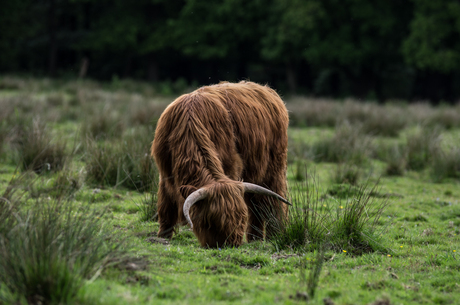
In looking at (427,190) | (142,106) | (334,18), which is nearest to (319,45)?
(334,18)

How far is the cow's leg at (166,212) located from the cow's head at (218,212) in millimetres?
479

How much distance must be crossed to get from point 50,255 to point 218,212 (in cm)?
137

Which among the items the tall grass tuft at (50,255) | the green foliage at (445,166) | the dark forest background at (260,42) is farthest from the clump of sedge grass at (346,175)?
the dark forest background at (260,42)

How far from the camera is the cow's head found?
3.71 metres

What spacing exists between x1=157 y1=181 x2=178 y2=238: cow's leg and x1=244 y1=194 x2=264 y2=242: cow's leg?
0.81 metres

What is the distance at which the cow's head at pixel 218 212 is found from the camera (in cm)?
371

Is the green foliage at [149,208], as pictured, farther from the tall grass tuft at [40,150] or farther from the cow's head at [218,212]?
the tall grass tuft at [40,150]

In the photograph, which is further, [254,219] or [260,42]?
[260,42]

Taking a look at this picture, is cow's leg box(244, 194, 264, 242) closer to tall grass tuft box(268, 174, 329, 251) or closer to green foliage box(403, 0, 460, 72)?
tall grass tuft box(268, 174, 329, 251)

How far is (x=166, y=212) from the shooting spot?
4.39m

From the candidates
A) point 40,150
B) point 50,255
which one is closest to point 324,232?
point 50,255

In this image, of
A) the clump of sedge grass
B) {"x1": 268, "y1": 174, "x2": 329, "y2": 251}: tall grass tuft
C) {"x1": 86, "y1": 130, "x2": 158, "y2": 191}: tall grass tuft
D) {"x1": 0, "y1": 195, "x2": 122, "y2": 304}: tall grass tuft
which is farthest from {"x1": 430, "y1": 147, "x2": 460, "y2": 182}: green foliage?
{"x1": 0, "y1": 195, "x2": 122, "y2": 304}: tall grass tuft

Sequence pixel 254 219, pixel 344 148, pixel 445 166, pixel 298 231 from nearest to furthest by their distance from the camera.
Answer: pixel 298 231 → pixel 254 219 → pixel 445 166 → pixel 344 148

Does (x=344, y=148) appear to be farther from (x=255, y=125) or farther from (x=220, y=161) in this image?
(x=220, y=161)
